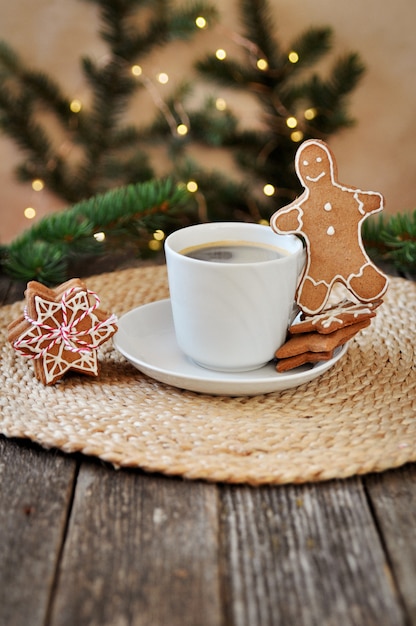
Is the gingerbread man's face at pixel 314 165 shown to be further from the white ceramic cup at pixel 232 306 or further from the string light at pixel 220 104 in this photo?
the string light at pixel 220 104

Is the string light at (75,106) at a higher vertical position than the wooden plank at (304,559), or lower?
lower

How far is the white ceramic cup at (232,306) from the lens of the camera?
30.0 inches

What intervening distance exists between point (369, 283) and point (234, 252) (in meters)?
0.16

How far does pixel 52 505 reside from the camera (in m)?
0.64

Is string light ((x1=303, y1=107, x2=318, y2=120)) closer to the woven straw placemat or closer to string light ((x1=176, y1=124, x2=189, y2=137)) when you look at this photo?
string light ((x1=176, y1=124, x2=189, y2=137))

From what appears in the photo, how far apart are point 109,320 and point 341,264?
0.26 meters

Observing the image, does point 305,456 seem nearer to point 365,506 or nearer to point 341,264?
point 365,506

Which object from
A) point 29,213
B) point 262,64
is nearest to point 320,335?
point 262,64

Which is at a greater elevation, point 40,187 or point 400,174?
point 400,174

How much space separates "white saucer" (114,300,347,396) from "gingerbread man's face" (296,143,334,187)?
19 centimetres

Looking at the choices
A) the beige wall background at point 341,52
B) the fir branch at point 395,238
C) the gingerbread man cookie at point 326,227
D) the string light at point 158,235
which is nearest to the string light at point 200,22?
the beige wall background at point 341,52

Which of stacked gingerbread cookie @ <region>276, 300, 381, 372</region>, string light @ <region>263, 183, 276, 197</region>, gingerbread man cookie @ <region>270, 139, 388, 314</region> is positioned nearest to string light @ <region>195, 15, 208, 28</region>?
string light @ <region>263, 183, 276, 197</region>

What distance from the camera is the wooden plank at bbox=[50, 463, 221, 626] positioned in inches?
20.5

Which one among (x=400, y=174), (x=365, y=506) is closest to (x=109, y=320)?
(x=365, y=506)
